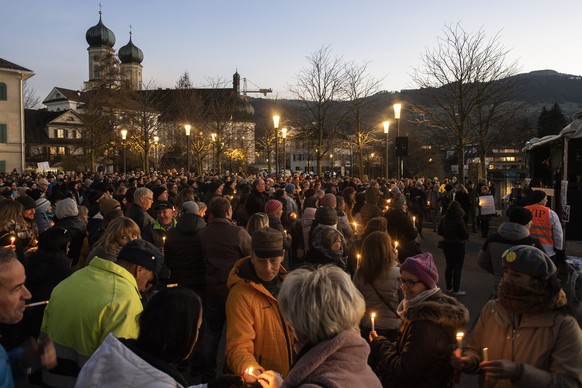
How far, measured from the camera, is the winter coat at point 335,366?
7.59ft

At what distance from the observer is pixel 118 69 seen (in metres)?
61.8

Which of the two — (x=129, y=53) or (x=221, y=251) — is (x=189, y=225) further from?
(x=129, y=53)

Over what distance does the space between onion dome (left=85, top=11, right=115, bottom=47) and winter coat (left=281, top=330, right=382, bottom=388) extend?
12571 centimetres

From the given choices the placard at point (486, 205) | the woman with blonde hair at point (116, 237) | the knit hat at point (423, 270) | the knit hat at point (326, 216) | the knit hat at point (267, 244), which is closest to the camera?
the knit hat at point (423, 270)

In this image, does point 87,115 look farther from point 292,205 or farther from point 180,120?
point 292,205

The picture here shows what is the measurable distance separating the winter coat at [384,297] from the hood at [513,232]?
7.06 feet

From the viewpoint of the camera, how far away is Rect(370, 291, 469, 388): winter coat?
3049 mm

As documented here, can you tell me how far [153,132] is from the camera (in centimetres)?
5028

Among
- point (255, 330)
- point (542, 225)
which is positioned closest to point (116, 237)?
point (255, 330)

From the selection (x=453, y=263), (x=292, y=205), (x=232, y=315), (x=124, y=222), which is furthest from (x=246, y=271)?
(x=292, y=205)

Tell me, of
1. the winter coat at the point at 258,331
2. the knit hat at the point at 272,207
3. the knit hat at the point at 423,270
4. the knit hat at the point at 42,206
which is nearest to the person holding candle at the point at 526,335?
the knit hat at the point at 423,270

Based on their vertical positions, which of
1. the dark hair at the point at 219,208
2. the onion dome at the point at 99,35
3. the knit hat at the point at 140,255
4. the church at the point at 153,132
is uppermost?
the onion dome at the point at 99,35

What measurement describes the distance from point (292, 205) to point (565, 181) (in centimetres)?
667

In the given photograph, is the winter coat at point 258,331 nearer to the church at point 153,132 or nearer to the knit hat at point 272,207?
the knit hat at point 272,207
